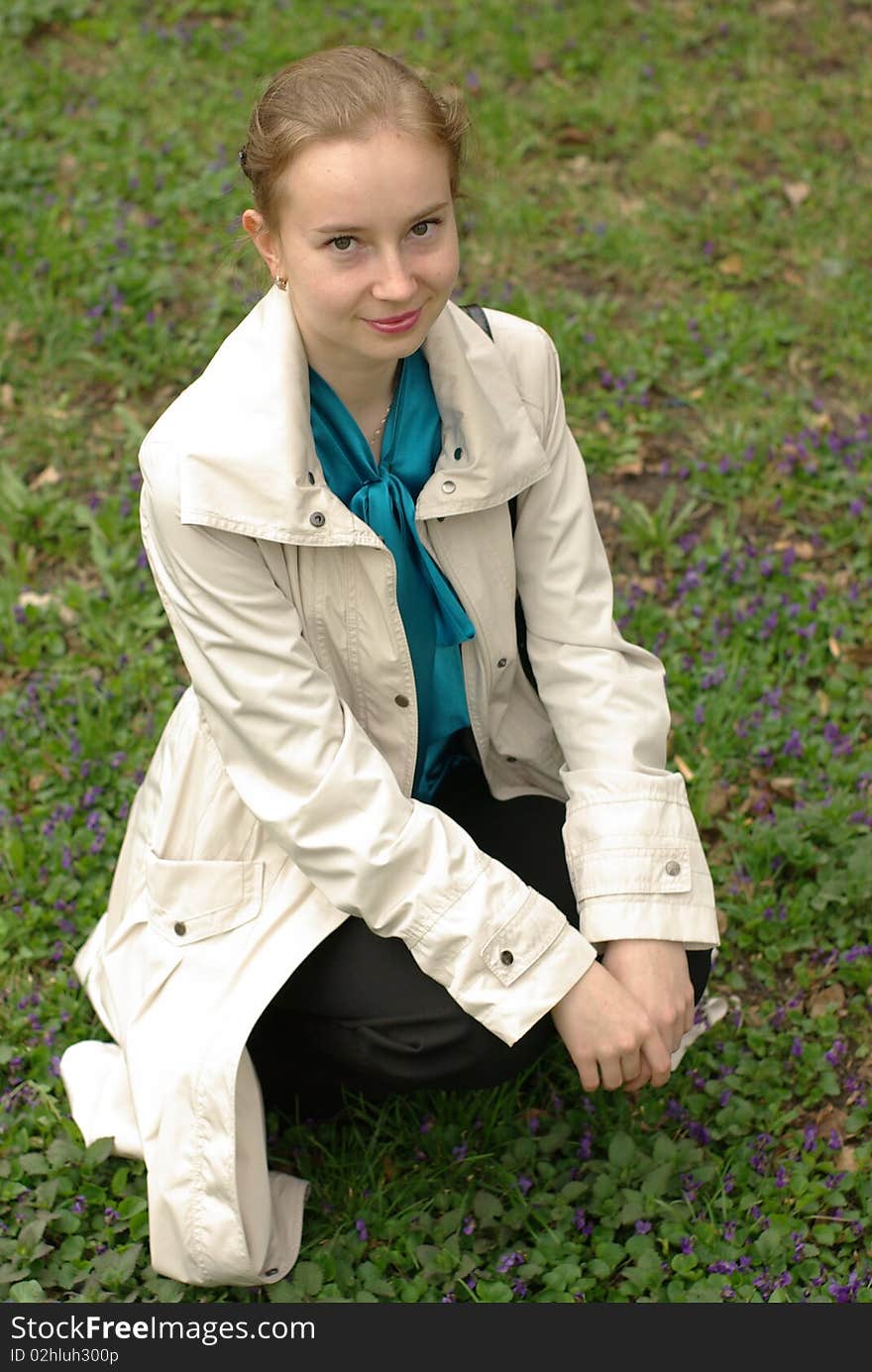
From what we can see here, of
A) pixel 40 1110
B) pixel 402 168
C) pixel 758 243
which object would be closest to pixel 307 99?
pixel 402 168

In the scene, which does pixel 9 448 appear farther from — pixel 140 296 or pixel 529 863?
pixel 529 863

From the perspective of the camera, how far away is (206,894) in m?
2.40

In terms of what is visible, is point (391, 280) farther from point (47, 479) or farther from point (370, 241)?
point (47, 479)

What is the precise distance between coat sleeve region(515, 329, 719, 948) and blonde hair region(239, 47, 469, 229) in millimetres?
498

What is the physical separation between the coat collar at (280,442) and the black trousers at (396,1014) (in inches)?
24.3

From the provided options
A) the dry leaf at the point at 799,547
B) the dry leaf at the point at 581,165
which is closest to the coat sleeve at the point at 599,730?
the dry leaf at the point at 799,547

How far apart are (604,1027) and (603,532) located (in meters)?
1.89

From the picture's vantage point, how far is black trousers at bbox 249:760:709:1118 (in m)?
2.32

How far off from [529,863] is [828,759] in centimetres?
107

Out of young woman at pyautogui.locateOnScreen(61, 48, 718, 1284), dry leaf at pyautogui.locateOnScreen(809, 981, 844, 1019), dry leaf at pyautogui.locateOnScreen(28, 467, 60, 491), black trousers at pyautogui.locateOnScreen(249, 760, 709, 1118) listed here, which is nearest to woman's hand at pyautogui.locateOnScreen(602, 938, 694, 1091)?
young woman at pyautogui.locateOnScreen(61, 48, 718, 1284)

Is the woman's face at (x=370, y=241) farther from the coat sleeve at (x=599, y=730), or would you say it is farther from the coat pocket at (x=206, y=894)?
the coat pocket at (x=206, y=894)

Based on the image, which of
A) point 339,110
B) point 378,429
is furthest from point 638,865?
point 339,110

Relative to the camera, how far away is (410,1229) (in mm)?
2588

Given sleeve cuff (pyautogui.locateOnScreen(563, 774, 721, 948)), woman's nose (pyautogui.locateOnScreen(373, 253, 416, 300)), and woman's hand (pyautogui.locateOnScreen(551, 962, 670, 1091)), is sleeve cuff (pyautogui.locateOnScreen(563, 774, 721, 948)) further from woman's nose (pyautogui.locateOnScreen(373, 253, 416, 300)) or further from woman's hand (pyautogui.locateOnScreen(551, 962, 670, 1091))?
woman's nose (pyautogui.locateOnScreen(373, 253, 416, 300))
